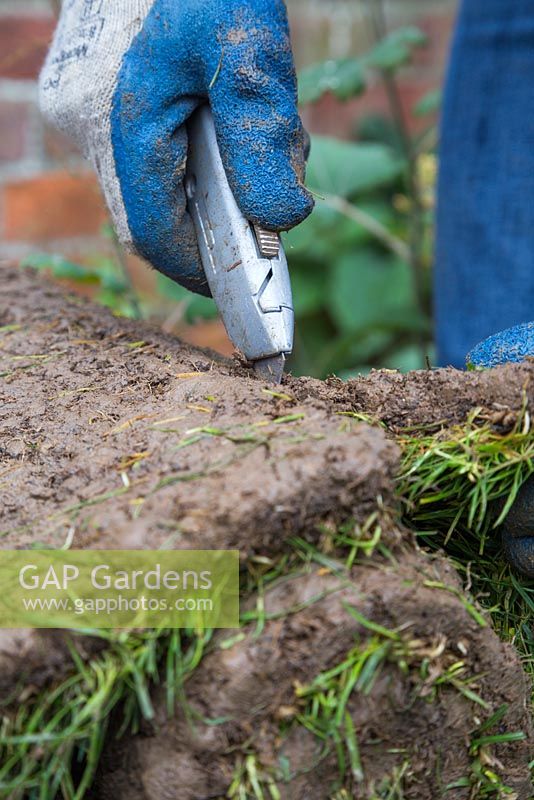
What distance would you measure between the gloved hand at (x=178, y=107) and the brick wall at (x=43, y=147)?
1503 millimetres

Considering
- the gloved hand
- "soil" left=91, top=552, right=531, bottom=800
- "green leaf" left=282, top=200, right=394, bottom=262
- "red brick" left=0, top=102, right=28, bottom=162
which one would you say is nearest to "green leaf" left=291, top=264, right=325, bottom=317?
"green leaf" left=282, top=200, right=394, bottom=262

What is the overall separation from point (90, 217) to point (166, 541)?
2.58 metres

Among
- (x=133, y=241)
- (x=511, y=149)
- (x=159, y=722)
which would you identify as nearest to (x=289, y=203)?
(x=133, y=241)

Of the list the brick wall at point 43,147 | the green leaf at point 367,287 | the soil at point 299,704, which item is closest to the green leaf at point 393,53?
the green leaf at point 367,287

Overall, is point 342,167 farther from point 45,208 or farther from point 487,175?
point 45,208

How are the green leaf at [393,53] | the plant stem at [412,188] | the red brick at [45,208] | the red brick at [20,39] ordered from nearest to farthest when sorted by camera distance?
the green leaf at [393,53]
the plant stem at [412,188]
the red brick at [20,39]
the red brick at [45,208]

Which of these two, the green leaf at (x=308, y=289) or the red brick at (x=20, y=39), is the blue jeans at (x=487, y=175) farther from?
the red brick at (x=20, y=39)

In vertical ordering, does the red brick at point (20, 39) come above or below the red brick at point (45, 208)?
above

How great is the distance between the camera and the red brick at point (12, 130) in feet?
9.49

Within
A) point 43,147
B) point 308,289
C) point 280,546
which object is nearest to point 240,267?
point 280,546

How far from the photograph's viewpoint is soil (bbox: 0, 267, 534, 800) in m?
0.69

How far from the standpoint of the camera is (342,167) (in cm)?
257

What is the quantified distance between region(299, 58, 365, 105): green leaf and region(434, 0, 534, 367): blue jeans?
0.37 metres

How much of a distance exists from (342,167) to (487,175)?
31.6 inches
